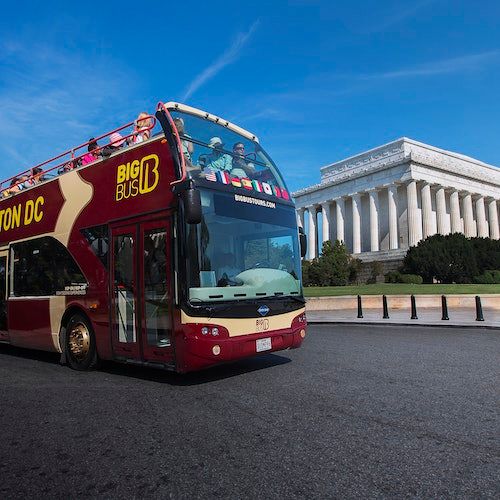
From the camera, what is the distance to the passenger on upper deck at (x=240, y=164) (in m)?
7.30

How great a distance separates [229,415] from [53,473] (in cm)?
195

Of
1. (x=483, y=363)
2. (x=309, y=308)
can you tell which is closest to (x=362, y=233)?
(x=309, y=308)

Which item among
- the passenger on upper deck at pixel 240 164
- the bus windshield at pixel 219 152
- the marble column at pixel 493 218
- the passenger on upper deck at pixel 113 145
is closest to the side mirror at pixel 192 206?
the bus windshield at pixel 219 152

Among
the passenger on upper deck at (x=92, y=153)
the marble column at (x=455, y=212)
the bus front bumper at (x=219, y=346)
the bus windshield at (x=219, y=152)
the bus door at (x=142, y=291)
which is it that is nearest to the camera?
the bus front bumper at (x=219, y=346)

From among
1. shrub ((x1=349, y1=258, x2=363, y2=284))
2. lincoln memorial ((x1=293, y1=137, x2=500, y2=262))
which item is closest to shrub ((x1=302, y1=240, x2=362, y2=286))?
shrub ((x1=349, y1=258, x2=363, y2=284))

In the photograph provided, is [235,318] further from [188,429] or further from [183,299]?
[188,429]

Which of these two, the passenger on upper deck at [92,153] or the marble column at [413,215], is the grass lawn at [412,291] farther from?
the marble column at [413,215]

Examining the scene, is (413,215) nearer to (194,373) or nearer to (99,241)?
(194,373)

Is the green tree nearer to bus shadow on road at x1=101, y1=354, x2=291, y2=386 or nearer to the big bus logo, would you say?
bus shadow on road at x1=101, y1=354, x2=291, y2=386

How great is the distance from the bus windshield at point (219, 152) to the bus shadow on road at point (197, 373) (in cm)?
304

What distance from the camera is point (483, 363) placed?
8203mm

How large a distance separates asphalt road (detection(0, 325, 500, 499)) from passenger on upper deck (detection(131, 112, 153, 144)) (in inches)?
147

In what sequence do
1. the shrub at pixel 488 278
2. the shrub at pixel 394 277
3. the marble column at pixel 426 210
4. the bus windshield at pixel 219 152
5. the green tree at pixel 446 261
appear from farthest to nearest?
the marble column at pixel 426 210, the shrub at pixel 394 277, the green tree at pixel 446 261, the shrub at pixel 488 278, the bus windshield at pixel 219 152

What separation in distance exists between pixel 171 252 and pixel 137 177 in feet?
4.97
